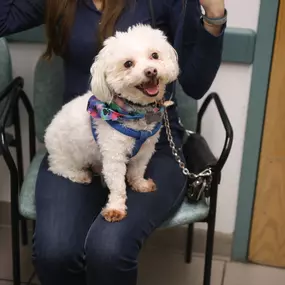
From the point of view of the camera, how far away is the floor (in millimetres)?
1985

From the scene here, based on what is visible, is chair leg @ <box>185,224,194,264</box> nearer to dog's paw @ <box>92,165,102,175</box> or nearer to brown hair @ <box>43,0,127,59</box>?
dog's paw @ <box>92,165,102,175</box>

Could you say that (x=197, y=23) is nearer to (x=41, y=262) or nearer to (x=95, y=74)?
(x=95, y=74)

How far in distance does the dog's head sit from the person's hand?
145 mm

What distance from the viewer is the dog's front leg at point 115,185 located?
54.7 inches

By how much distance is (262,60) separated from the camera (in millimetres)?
1782

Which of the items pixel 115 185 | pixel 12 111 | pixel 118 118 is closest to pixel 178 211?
pixel 115 185

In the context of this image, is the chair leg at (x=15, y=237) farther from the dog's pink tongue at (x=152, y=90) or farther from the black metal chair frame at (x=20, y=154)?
the dog's pink tongue at (x=152, y=90)

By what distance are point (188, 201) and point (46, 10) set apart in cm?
69

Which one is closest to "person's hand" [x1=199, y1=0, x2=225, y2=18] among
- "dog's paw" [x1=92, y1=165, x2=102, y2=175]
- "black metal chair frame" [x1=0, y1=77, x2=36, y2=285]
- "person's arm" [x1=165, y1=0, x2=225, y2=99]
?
"person's arm" [x1=165, y1=0, x2=225, y2=99]

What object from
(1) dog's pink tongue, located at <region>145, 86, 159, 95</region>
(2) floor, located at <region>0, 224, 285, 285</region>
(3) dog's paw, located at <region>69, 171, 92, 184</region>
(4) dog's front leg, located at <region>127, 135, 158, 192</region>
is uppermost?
(1) dog's pink tongue, located at <region>145, 86, 159, 95</region>

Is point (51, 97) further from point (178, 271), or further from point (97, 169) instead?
point (178, 271)

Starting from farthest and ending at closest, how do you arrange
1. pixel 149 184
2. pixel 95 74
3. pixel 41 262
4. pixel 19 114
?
pixel 19 114
pixel 149 184
pixel 41 262
pixel 95 74

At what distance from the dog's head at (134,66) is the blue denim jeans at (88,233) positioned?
12.0 inches

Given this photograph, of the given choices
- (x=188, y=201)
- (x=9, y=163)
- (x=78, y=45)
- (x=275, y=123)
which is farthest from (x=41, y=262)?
(x=275, y=123)
